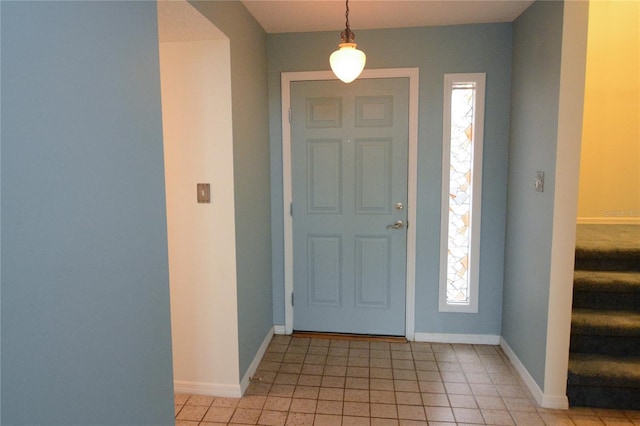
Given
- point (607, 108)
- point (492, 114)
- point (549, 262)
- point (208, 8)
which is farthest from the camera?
point (607, 108)

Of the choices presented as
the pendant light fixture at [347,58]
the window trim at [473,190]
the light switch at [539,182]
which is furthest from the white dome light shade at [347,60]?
the light switch at [539,182]

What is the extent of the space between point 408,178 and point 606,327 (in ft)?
4.98

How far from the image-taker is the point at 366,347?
295 centimetres

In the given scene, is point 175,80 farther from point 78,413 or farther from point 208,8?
Result: point 78,413

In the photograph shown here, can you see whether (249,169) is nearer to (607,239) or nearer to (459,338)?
(459,338)

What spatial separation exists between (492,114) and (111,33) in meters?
2.48

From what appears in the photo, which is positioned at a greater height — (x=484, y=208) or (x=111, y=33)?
(x=111, y=33)

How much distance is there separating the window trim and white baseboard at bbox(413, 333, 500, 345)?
0.20 m

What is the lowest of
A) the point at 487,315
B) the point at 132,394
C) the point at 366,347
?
the point at 366,347

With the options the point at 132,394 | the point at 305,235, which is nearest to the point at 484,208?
the point at 305,235

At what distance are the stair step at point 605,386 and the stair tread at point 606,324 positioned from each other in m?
0.19

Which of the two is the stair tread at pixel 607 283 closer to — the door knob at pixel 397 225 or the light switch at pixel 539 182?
the light switch at pixel 539 182

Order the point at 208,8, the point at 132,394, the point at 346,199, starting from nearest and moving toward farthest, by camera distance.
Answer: the point at 132,394 → the point at 208,8 → the point at 346,199

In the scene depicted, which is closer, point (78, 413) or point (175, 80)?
point (78, 413)
